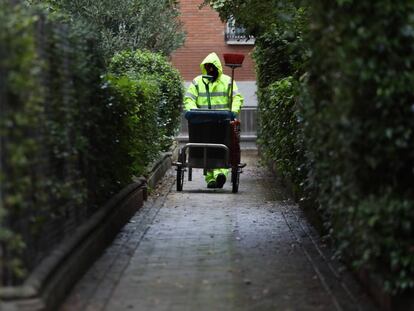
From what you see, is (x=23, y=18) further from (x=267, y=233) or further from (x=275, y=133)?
(x=275, y=133)

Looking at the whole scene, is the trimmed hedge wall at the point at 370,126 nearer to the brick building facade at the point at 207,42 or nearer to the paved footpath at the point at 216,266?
the paved footpath at the point at 216,266

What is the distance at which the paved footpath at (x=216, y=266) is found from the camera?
736 cm

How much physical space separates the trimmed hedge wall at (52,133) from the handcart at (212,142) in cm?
295

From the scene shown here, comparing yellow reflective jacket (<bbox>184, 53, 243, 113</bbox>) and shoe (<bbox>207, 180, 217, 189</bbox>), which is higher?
yellow reflective jacket (<bbox>184, 53, 243, 113</bbox>)

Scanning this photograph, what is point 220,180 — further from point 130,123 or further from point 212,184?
point 130,123

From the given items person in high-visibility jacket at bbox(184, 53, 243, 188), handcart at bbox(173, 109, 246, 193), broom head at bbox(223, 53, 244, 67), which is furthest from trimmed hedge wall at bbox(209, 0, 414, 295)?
person in high-visibility jacket at bbox(184, 53, 243, 188)

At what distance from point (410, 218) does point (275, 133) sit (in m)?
8.48

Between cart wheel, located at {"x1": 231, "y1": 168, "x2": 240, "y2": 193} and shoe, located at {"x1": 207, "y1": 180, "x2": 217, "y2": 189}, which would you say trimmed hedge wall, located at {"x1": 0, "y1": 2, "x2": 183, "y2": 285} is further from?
shoe, located at {"x1": 207, "y1": 180, "x2": 217, "y2": 189}

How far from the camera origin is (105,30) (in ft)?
75.4

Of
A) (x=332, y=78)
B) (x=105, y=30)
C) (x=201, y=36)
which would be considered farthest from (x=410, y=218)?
(x=201, y=36)

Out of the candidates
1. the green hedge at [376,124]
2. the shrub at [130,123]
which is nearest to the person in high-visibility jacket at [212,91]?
the shrub at [130,123]

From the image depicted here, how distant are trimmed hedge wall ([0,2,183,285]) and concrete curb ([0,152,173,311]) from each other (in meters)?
0.10

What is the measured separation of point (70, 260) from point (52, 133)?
3.61 ft

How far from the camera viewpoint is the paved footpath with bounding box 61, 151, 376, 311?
7.36 metres
